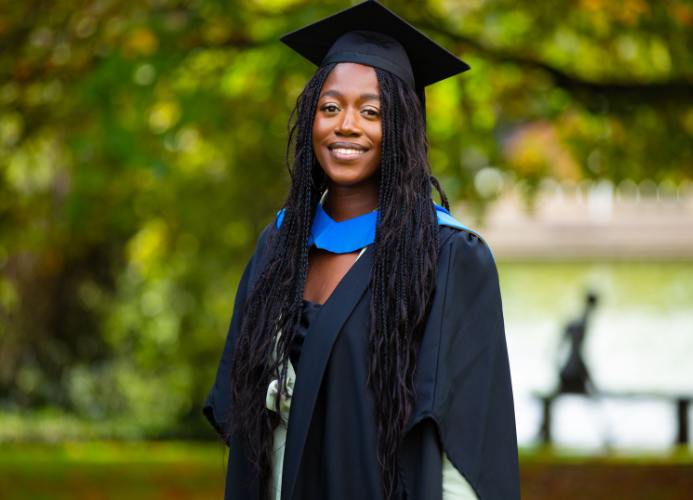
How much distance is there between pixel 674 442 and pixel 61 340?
979 centimetres

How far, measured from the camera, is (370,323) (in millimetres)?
1994

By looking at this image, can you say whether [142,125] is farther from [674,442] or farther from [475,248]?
[674,442]

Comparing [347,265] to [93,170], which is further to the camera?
[93,170]

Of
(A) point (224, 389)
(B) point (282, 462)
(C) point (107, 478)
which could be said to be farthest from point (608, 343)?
(B) point (282, 462)

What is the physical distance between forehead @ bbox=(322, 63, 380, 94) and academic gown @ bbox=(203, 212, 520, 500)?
17.4 inches

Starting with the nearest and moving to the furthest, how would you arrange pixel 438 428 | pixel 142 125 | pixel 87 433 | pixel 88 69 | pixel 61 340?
pixel 438 428 → pixel 142 125 → pixel 88 69 → pixel 87 433 → pixel 61 340

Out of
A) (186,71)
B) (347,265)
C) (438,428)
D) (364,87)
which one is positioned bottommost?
(438,428)

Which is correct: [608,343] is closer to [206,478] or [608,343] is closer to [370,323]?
[206,478]

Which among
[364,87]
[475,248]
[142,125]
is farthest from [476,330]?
[142,125]

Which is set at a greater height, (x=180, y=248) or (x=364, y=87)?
(x=180, y=248)

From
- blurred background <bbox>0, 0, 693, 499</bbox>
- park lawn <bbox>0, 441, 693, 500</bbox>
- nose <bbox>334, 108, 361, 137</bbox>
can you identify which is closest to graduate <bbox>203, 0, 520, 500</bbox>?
nose <bbox>334, 108, 361, 137</bbox>

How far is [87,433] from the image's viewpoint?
1174cm

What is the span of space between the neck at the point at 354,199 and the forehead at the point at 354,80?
26 cm

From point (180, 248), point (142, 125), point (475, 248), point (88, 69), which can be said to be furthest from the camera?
point (180, 248)
